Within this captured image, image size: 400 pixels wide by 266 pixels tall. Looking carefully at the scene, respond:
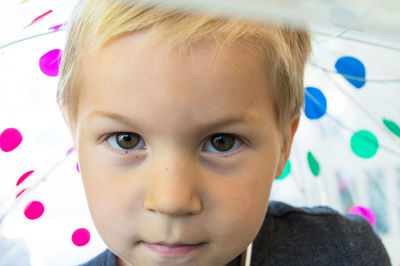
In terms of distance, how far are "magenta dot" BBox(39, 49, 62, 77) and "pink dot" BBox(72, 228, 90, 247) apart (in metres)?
0.35

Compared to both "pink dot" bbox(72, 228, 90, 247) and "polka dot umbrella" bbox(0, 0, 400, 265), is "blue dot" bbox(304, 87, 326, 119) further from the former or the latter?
"pink dot" bbox(72, 228, 90, 247)

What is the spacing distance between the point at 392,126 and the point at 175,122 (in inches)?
18.4

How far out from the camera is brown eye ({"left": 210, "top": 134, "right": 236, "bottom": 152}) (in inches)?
25.5

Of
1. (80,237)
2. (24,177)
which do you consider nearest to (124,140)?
(24,177)

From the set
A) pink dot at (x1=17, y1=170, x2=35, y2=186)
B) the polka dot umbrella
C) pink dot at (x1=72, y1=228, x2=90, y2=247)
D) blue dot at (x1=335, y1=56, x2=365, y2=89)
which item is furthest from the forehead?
pink dot at (x1=72, y1=228, x2=90, y2=247)

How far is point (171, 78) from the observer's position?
580 millimetres

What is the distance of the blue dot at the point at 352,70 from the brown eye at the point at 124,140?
38cm

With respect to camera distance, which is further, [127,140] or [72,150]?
[72,150]

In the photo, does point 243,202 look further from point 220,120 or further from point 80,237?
point 80,237

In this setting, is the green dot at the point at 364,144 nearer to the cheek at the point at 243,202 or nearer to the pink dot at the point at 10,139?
the cheek at the point at 243,202

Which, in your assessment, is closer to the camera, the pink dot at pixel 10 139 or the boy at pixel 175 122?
the boy at pixel 175 122

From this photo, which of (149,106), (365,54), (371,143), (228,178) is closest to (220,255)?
(228,178)

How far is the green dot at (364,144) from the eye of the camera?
980 mm

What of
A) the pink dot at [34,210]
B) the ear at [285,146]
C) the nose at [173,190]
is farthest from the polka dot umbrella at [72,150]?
the nose at [173,190]
